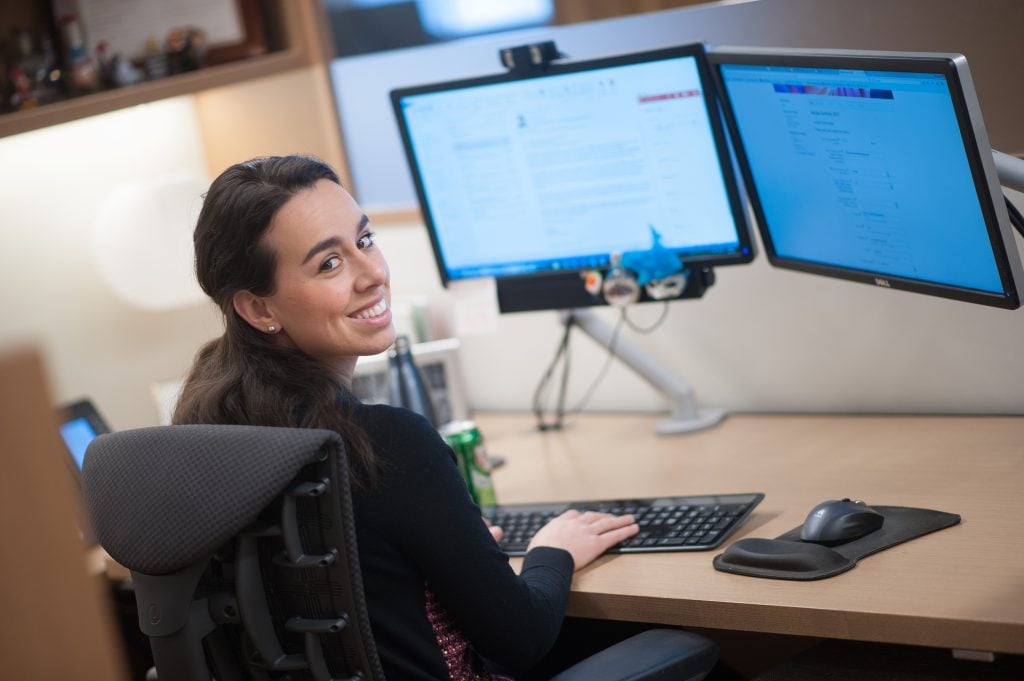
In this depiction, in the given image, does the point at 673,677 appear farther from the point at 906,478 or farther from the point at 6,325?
the point at 6,325

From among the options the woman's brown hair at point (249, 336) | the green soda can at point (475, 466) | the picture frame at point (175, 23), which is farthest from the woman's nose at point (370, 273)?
the picture frame at point (175, 23)

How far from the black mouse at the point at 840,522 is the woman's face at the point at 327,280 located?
539 mm

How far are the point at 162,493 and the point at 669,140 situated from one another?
3.09ft

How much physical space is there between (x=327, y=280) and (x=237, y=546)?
0.39 meters

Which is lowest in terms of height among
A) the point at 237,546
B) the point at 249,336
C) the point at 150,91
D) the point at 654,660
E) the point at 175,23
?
the point at 654,660

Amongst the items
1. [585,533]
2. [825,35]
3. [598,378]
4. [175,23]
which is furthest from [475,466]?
[175,23]

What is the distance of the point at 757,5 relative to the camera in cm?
181

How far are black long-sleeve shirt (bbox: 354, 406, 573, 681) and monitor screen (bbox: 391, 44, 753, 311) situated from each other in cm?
65

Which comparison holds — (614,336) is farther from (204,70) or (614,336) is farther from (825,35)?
(204,70)

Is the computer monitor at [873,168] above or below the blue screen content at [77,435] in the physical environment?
above

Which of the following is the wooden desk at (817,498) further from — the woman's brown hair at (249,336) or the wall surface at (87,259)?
the wall surface at (87,259)

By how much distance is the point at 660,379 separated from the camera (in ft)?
6.45

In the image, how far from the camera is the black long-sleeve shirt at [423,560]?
49.1 inches

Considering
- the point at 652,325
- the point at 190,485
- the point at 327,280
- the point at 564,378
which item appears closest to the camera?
the point at 190,485
